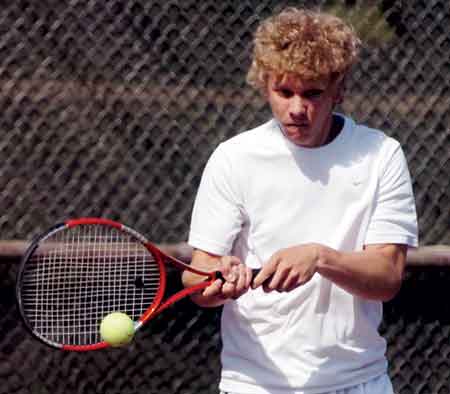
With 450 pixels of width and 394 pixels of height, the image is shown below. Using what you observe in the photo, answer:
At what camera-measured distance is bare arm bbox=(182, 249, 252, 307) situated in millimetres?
2686

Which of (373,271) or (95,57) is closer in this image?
(373,271)

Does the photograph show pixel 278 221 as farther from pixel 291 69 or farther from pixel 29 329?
pixel 29 329

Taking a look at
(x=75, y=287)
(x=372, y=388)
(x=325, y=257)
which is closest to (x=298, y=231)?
(x=325, y=257)

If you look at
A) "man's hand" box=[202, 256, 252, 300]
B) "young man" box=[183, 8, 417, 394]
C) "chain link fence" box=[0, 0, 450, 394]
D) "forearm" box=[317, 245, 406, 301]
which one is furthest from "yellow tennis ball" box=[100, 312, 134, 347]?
"chain link fence" box=[0, 0, 450, 394]

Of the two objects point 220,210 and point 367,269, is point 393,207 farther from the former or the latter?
point 220,210

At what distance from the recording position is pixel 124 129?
14.5 ft

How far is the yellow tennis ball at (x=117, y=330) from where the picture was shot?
116 inches

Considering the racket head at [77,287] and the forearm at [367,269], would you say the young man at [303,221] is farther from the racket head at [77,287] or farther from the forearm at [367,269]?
the racket head at [77,287]

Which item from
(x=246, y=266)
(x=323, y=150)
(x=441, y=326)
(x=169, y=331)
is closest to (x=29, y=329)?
(x=246, y=266)

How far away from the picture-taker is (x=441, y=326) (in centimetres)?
452

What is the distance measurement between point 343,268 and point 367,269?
0.10 metres

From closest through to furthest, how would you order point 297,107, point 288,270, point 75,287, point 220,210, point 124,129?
point 288,270 → point 297,107 → point 220,210 → point 75,287 → point 124,129

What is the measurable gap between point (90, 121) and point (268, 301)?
5.82ft

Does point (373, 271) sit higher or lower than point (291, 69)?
lower
